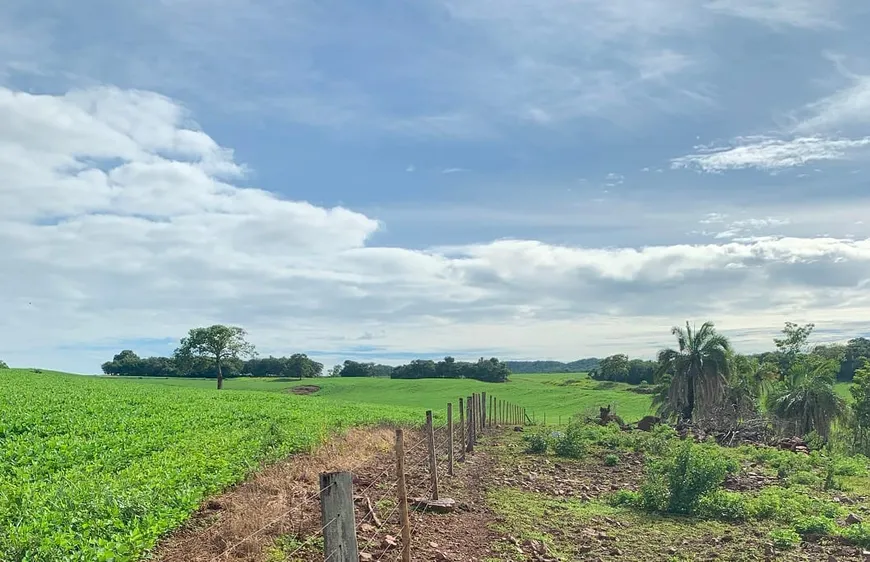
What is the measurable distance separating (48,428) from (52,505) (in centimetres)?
882

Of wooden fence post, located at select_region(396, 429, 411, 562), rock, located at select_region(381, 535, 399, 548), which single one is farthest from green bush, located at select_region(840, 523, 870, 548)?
wooden fence post, located at select_region(396, 429, 411, 562)

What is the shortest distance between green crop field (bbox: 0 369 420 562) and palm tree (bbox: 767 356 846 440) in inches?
993

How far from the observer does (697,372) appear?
35.8 metres

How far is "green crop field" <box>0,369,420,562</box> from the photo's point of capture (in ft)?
21.8

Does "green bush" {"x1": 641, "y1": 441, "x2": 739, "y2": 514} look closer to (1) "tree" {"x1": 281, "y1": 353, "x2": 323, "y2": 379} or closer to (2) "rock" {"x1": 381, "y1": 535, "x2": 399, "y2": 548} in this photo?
(2) "rock" {"x1": 381, "y1": 535, "x2": 399, "y2": 548}

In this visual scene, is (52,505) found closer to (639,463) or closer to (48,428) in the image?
(48,428)

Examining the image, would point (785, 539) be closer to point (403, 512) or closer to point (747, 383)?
point (403, 512)

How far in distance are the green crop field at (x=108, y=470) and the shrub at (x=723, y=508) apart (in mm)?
7867

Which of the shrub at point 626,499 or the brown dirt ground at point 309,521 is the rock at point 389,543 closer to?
the brown dirt ground at point 309,521

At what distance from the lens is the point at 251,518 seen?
7707mm

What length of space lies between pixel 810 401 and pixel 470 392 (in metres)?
41.8

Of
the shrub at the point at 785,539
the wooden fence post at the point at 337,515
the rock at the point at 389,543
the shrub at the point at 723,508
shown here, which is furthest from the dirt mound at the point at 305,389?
the wooden fence post at the point at 337,515

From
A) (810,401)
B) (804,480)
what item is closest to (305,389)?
(810,401)

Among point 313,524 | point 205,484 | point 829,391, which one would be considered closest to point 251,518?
point 313,524
